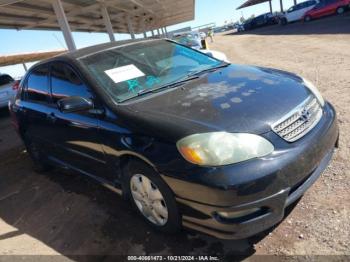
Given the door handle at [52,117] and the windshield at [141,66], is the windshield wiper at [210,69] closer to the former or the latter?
the windshield at [141,66]

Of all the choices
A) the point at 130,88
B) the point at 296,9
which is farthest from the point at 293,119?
the point at 296,9

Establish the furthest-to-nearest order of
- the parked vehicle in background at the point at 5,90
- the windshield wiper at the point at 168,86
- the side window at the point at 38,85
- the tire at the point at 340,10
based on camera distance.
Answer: the tire at the point at 340,10 → the parked vehicle in background at the point at 5,90 → the side window at the point at 38,85 → the windshield wiper at the point at 168,86

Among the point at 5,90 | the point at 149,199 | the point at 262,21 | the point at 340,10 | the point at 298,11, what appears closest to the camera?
the point at 149,199

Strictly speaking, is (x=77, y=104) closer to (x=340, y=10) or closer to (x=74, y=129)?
(x=74, y=129)

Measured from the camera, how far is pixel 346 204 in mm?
3021

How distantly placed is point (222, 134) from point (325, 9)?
1202 inches

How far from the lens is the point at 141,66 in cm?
376

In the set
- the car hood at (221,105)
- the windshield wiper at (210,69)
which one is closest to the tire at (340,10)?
the windshield wiper at (210,69)

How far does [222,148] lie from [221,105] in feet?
1.72

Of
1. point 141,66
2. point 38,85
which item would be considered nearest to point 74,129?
point 141,66

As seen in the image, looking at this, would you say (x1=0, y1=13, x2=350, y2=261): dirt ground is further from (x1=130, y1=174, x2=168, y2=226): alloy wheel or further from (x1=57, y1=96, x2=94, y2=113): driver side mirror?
(x1=57, y1=96, x2=94, y2=113): driver side mirror

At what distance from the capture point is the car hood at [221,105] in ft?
8.73

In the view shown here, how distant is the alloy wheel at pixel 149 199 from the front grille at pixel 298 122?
1071 mm

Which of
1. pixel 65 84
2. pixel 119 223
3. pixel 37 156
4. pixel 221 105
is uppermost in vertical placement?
pixel 65 84
